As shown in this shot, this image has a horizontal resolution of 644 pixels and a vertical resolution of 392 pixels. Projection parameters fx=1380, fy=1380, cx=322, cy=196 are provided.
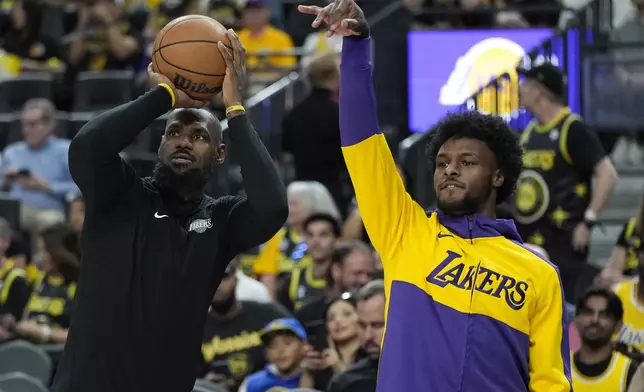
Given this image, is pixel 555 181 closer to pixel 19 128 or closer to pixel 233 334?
pixel 233 334

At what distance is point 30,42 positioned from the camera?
15484 mm

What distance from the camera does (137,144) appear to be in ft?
40.5

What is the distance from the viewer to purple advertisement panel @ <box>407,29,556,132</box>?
13.5m

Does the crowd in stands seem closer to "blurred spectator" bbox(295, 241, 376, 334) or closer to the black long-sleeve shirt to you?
"blurred spectator" bbox(295, 241, 376, 334)

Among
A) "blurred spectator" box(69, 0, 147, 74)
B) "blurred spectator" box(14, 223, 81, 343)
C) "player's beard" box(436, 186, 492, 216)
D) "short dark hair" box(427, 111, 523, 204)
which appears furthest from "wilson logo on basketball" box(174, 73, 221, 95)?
"blurred spectator" box(69, 0, 147, 74)

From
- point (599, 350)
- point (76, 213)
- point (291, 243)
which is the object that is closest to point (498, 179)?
point (599, 350)

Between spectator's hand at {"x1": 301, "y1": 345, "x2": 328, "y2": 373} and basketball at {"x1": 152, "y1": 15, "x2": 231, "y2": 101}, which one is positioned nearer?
basketball at {"x1": 152, "y1": 15, "x2": 231, "y2": 101}

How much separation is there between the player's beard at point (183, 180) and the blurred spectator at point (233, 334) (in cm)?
344

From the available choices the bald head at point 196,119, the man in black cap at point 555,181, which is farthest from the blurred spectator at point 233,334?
the bald head at point 196,119

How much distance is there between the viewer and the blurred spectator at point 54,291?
995 cm

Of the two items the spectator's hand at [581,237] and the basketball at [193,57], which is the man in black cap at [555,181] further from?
the basketball at [193,57]

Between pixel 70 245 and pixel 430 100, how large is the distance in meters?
5.02

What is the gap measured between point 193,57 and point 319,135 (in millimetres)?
6910

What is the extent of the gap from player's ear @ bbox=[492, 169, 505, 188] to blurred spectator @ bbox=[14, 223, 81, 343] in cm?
559
